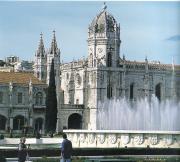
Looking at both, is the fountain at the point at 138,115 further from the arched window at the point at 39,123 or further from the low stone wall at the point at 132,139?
the arched window at the point at 39,123

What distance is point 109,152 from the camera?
1153 inches

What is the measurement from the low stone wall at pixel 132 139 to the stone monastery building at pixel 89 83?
29.1 m

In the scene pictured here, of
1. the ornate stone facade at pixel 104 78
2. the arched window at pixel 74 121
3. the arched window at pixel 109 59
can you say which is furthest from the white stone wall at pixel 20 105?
the arched window at pixel 109 59

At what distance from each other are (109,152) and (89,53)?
43.7 m

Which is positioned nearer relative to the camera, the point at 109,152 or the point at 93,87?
the point at 109,152

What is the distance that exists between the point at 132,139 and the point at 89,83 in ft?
119

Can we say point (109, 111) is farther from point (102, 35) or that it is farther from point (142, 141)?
point (142, 141)

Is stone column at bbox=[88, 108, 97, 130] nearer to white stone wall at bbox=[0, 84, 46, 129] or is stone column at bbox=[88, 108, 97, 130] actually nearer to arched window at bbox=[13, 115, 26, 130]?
white stone wall at bbox=[0, 84, 46, 129]

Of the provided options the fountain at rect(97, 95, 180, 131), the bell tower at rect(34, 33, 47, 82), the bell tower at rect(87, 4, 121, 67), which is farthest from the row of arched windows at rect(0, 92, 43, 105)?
the bell tower at rect(87, 4, 121, 67)

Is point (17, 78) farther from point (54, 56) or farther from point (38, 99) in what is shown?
point (54, 56)

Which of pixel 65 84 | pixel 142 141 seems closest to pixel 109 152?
pixel 142 141

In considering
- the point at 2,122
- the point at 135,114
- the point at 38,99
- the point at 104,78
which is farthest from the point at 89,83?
the point at 2,122

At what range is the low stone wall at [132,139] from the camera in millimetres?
33500

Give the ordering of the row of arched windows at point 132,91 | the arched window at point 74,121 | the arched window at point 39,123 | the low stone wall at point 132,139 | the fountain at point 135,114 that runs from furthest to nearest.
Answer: the arched window at point 74,121 < the row of arched windows at point 132,91 < the arched window at point 39,123 < the fountain at point 135,114 < the low stone wall at point 132,139
